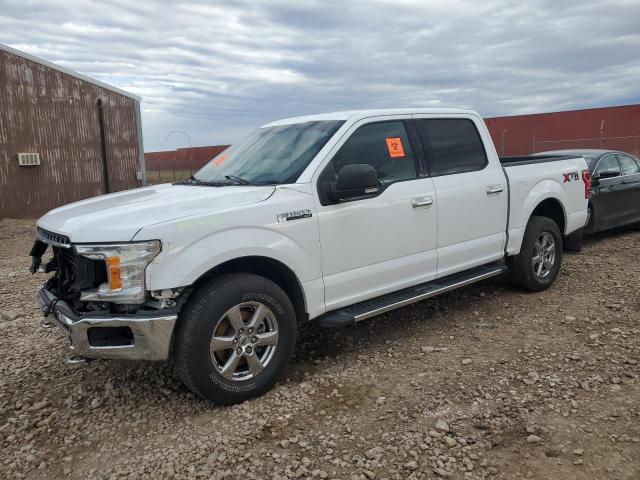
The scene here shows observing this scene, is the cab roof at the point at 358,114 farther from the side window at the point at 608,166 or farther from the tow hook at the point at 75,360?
the side window at the point at 608,166

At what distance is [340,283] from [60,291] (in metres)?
1.97

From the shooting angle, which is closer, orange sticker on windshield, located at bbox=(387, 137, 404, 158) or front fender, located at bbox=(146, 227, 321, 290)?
front fender, located at bbox=(146, 227, 321, 290)

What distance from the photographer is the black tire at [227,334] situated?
329 cm

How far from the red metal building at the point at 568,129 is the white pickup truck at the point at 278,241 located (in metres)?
20.1

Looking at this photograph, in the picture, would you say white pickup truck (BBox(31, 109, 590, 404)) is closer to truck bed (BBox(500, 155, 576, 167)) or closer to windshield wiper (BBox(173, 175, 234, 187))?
windshield wiper (BBox(173, 175, 234, 187))

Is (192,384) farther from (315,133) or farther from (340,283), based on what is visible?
(315,133)

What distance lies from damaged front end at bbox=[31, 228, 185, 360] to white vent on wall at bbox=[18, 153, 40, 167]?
516 inches

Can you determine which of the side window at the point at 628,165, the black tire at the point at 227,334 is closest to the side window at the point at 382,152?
the black tire at the point at 227,334

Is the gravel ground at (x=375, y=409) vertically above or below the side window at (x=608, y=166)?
below

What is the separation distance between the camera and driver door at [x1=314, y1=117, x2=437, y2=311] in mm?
3998

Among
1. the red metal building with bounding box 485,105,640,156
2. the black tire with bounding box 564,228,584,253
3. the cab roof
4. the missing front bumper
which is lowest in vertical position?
the black tire with bounding box 564,228,584,253

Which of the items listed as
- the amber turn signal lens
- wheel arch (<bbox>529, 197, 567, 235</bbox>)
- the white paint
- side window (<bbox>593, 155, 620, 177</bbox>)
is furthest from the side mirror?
side window (<bbox>593, 155, 620, 177</bbox>)

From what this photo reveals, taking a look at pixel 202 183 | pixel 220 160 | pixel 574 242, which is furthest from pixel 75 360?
pixel 574 242

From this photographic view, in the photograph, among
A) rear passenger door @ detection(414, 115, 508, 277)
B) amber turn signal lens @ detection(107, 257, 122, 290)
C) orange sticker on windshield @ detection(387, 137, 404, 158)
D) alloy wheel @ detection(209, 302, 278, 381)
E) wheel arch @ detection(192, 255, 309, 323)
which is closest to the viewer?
amber turn signal lens @ detection(107, 257, 122, 290)
